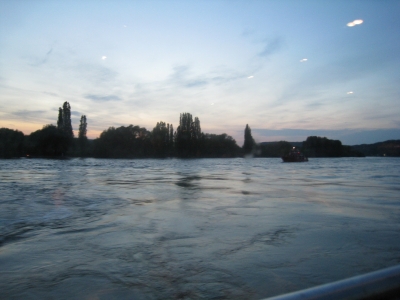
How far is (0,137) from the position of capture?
2741 inches

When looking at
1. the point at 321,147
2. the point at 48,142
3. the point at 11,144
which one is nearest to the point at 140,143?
the point at 48,142

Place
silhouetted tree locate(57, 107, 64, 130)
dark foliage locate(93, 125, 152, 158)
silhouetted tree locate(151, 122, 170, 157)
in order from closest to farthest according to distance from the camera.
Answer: silhouetted tree locate(57, 107, 64, 130), dark foliage locate(93, 125, 152, 158), silhouetted tree locate(151, 122, 170, 157)

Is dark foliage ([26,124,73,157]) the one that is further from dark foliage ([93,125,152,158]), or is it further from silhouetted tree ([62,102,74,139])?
dark foliage ([93,125,152,158])

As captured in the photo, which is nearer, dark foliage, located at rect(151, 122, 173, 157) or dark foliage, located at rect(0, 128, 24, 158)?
dark foliage, located at rect(0, 128, 24, 158)

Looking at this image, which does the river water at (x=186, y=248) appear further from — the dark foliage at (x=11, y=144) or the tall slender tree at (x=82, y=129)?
the tall slender tree at (x=82, y=129)

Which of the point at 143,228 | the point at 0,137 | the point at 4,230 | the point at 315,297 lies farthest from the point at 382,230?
the point at 0,137

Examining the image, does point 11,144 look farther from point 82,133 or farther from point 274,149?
point 274,149

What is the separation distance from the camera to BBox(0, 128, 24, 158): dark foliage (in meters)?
68.2

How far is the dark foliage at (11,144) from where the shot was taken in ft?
224

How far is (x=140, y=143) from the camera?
99125 mm

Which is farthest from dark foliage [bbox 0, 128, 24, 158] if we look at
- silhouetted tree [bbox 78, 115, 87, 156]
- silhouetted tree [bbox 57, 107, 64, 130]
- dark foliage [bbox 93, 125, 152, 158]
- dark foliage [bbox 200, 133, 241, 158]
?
dark foliage [bbox 200, 133, 241, 158]

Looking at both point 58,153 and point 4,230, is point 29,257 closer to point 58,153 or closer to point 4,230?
point 4,230

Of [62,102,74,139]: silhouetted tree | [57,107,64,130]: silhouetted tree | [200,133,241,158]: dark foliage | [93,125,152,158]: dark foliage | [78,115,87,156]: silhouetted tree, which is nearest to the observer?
[57,107,64,130]: silhouetted tree

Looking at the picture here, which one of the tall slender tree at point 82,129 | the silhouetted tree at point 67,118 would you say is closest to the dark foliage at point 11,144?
the silhouetted tree at point 67,118
